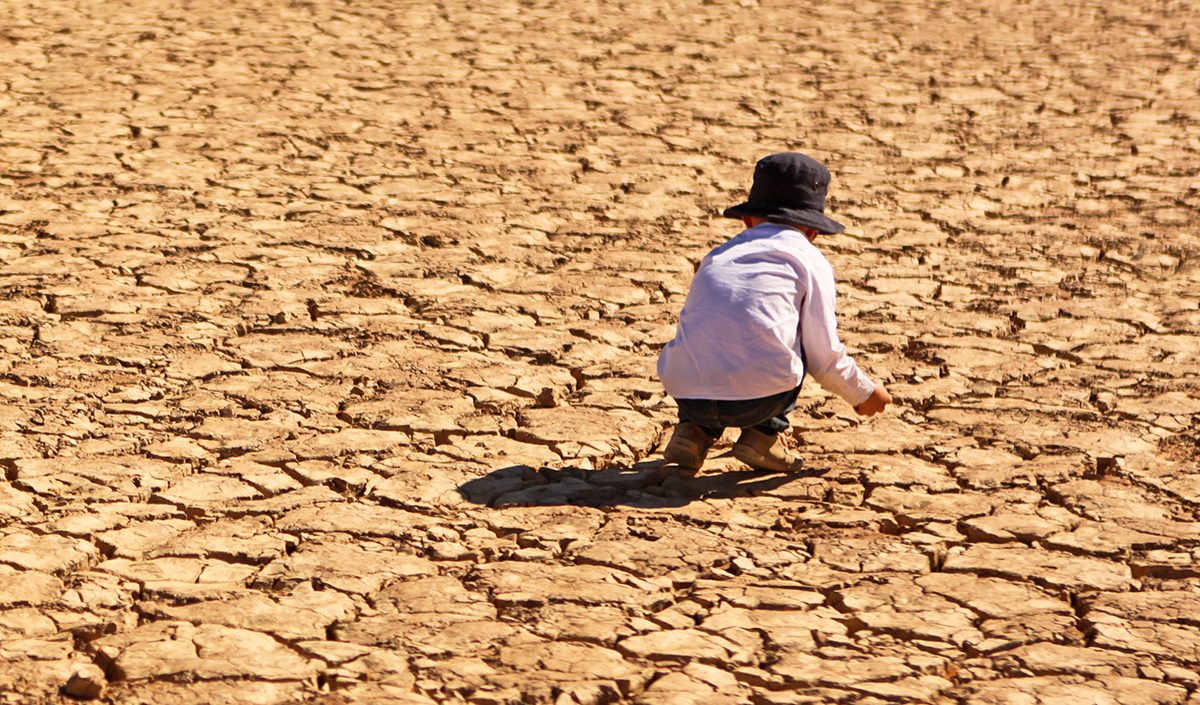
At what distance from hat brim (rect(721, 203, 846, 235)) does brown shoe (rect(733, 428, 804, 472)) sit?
0.48m

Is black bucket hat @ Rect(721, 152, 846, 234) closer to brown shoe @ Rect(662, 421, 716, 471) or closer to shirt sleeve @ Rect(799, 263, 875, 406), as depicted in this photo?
shirt sleeve @ Rect(799, 263, 875, 406)

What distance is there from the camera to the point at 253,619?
2.73m

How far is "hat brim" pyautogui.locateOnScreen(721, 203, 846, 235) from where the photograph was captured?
334cm

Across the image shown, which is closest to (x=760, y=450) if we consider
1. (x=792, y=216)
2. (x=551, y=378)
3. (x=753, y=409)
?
(x=753, y=409)

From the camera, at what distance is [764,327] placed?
3264 mm

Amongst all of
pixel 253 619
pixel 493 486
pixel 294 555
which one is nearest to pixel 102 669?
pixel 253 619

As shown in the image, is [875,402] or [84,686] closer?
[84,686]

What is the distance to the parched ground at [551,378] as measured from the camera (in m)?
2.71

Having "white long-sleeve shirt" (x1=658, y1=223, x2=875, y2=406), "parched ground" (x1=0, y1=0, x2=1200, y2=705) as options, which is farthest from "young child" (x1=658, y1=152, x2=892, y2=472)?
"parched ground" (x1=0, y1=0, x2=1200, y2=705)

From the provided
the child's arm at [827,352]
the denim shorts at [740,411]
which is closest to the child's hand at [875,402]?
the child's arm at [827,352]

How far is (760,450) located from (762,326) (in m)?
0.34

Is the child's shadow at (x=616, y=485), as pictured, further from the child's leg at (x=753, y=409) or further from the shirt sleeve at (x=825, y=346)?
the shirt sleeve at (x=825, y=346)

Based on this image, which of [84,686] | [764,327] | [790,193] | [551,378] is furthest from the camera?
[551,378]

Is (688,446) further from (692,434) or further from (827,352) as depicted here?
(827,352)
